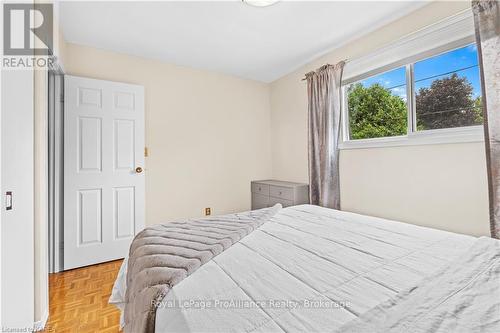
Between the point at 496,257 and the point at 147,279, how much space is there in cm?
145

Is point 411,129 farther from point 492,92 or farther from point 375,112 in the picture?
point 492,92

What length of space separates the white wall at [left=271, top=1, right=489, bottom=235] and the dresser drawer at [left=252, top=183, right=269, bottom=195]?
0.61 metres

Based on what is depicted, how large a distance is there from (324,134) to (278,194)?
39.9 inches

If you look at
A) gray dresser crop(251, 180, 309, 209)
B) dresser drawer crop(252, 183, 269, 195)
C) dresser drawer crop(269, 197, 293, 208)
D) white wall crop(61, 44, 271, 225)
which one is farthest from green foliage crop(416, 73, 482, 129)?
white wall crop(61, 44, 271, 225)

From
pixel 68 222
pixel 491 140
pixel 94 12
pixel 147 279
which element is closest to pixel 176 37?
pixel 94 12

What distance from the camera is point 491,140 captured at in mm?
1660

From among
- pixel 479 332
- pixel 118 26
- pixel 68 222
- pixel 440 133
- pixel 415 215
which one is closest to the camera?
pixel 479 332

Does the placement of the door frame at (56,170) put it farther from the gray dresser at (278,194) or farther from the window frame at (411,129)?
the window frame at (411,129)

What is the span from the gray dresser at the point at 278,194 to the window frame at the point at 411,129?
0.78 metres

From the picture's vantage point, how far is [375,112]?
106 inches

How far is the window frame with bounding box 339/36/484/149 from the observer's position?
190 cm

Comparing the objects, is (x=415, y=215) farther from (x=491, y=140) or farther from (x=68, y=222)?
(x=68, y=222)

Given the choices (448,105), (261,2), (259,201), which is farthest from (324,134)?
(261,2)

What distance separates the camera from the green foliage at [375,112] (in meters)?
2.46
